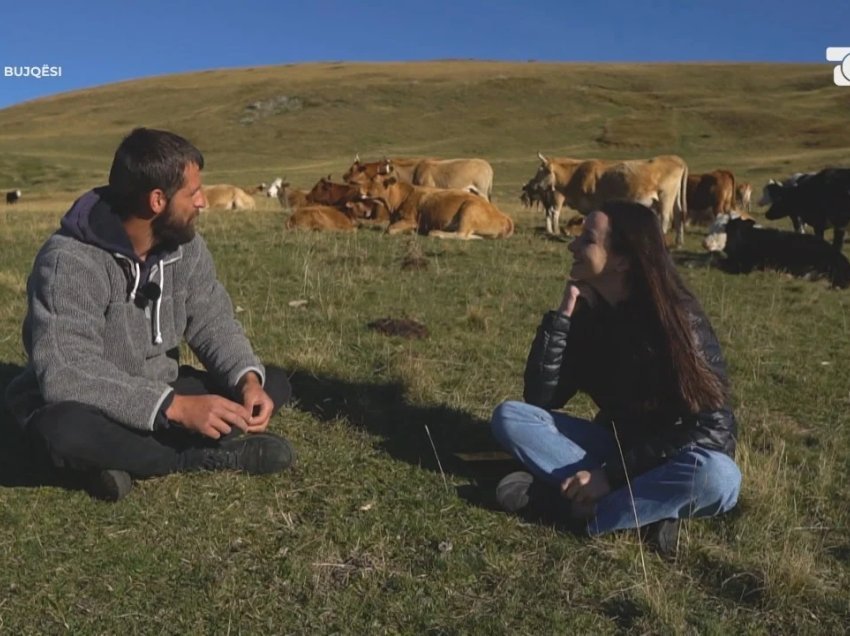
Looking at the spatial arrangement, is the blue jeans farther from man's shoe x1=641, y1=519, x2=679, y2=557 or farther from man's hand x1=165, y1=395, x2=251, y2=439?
man's hand x1=165, y1=395, x2=251, y2=439

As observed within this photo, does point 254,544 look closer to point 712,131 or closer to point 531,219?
point 531,219

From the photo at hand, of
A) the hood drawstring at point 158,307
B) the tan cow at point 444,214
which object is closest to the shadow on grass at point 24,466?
Result: the hood drawstring at point 158,307

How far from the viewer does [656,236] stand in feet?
12.1

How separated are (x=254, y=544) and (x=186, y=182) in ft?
5.13

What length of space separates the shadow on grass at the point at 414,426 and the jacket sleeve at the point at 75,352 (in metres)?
1.39

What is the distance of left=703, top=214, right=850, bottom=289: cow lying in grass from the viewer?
1052 cm

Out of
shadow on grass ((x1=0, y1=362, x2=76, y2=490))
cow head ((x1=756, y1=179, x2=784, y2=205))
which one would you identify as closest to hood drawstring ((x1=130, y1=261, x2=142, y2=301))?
shadow on grass ((x1=0, y1=362, x2=76, y2=490))

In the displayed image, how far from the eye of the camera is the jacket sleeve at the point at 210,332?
4.25 meters

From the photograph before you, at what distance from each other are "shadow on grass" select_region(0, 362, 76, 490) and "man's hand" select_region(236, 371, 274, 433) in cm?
85

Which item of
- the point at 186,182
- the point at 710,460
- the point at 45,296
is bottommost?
the point at 710,460

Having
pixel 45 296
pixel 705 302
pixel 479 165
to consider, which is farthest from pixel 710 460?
pixel 479 165

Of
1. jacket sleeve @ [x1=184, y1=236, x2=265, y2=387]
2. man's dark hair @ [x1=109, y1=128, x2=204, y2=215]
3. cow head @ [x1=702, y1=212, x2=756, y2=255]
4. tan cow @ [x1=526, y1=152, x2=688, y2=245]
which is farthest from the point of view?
tan cow @ [x1=526, y1=152, x2=688, y2=245]

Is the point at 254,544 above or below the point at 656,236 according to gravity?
below

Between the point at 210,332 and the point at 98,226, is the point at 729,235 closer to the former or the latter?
the point at 210,332
